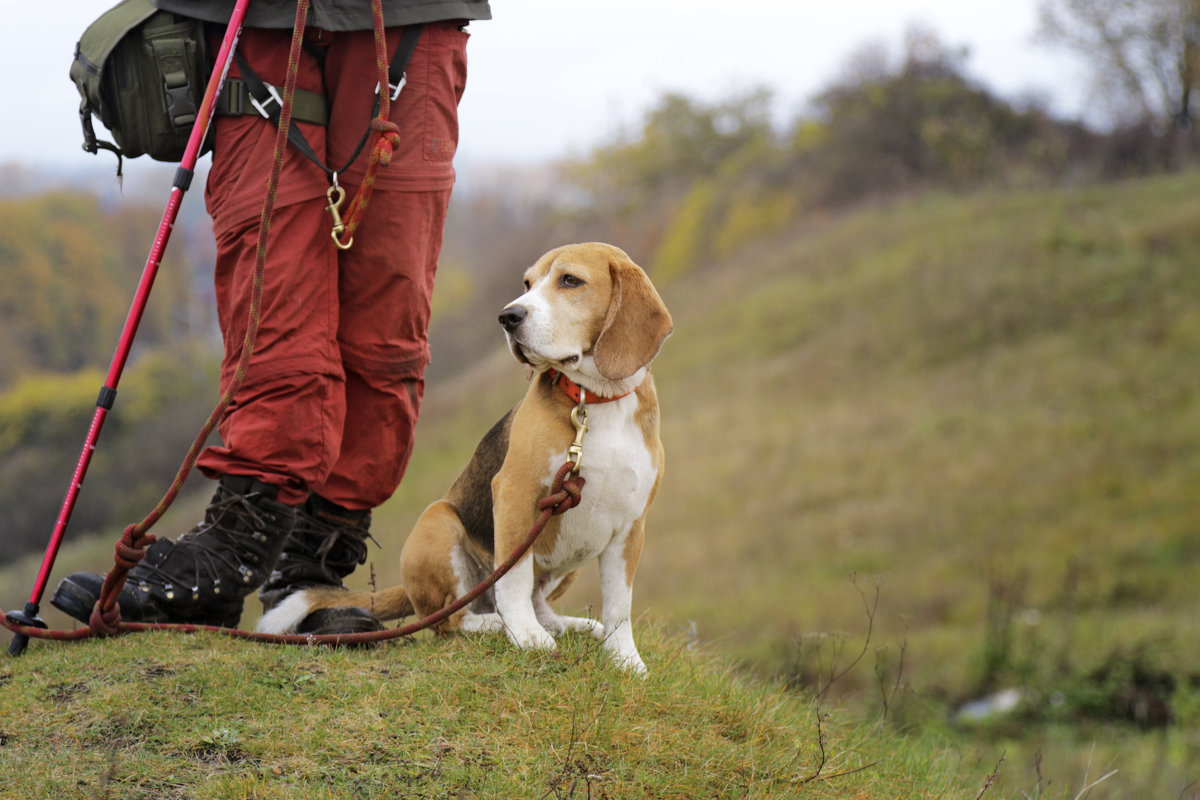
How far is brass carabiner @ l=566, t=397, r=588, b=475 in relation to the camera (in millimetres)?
3559

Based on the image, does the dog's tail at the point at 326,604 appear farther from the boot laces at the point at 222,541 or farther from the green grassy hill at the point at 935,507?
the green grassy hill at the point at 935,507

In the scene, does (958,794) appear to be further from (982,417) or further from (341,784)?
(982,417)

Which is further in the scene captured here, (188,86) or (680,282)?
(680,282)

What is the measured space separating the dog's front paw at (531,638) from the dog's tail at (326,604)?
2.23 feet

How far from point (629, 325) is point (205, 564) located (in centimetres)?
183

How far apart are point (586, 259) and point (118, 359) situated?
188cm

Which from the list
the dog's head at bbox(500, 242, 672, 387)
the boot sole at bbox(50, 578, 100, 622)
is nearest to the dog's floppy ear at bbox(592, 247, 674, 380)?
the dog's head at bbox(500, 242, 672, 387)

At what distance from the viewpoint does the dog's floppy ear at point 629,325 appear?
11.7 ft

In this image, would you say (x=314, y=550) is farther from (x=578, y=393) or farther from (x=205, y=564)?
(x=578, y=393)

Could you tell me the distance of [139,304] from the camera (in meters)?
4.05

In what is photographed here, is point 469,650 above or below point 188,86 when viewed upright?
below

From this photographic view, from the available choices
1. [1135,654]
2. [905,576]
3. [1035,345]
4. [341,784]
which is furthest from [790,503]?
[341,784]

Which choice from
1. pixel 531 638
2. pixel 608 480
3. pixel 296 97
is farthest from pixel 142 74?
pixel 531 638

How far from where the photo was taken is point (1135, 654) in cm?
1045
